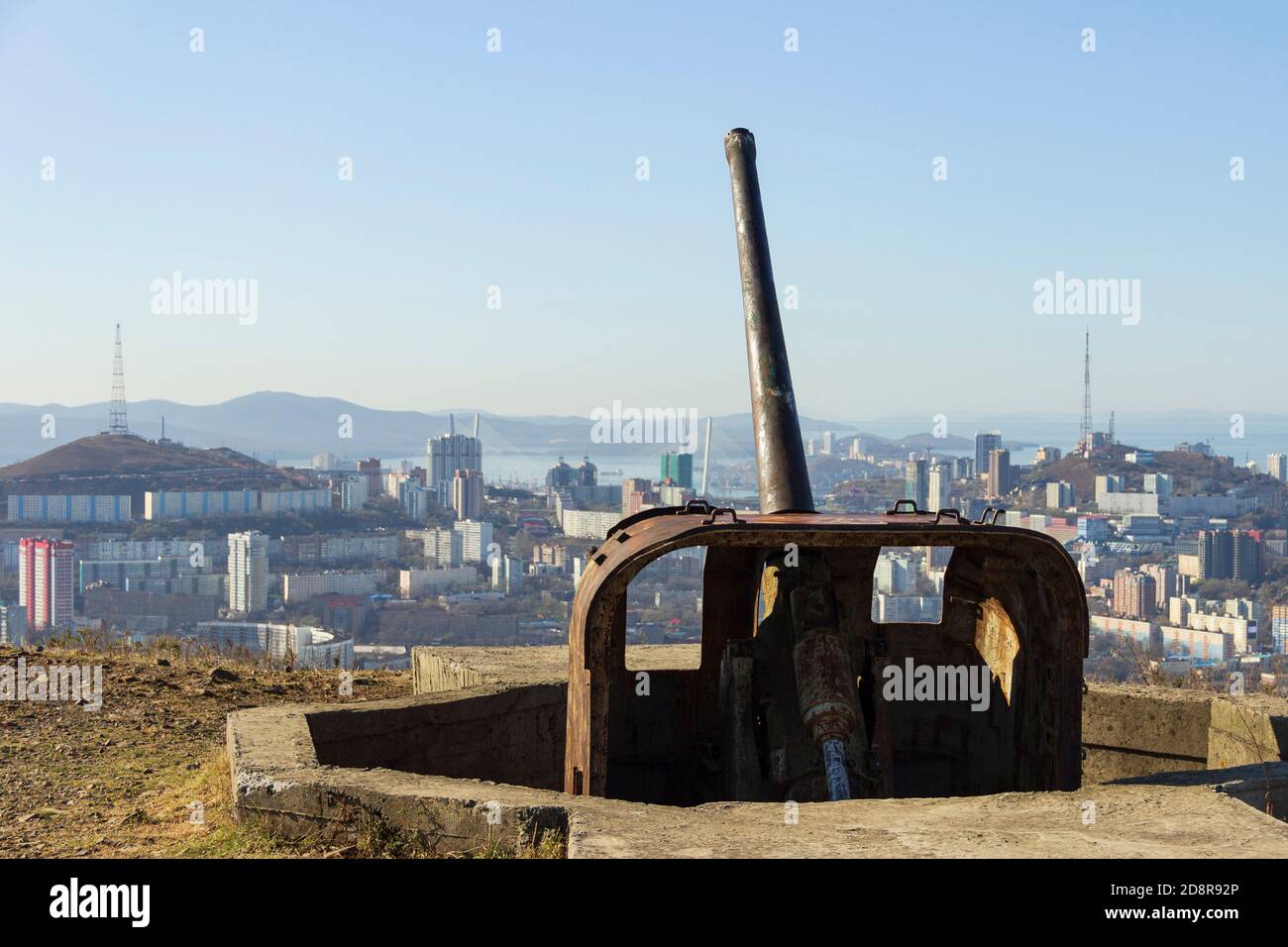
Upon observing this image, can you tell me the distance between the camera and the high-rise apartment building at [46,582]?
35.3m

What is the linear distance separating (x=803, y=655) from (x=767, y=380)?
5.21 feet

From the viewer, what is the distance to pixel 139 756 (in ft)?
20.7

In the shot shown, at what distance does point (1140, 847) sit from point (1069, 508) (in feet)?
137

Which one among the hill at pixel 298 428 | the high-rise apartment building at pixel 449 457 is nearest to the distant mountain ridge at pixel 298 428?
the hill at pixel 298 428

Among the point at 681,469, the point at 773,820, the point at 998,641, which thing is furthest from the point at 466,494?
the point at 773,820

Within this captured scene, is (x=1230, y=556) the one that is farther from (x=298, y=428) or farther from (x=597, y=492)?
(x=298, y=428)

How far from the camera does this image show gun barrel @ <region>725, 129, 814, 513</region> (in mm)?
6176

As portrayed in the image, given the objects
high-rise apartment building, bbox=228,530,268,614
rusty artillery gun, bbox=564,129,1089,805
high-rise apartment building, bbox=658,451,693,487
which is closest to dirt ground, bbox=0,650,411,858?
rusty artillery gun, bbox=564,129,1089,805

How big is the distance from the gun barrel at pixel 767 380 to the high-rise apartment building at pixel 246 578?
33.1m

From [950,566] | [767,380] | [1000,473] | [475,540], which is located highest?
[767,380]

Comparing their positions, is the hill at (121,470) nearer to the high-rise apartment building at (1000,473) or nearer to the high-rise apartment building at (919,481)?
the high-rise apartment building at (919,481)

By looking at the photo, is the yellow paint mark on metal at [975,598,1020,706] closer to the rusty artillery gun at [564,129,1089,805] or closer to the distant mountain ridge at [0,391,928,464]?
the rusty artillery gun at [564,129,1089,805]

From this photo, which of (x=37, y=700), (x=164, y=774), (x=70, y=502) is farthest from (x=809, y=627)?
(x=70, y=502)
